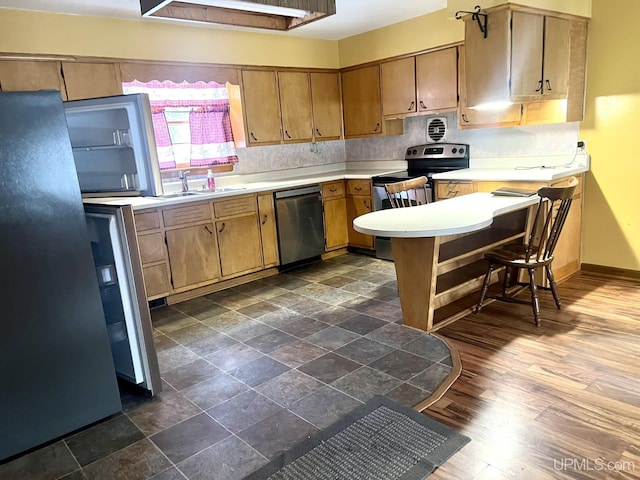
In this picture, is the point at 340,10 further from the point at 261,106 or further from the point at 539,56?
the point at 539,56

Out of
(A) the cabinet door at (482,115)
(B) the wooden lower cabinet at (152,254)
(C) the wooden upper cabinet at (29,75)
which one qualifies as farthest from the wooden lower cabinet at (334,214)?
(C) the wooden upper cabinet at (29,75)

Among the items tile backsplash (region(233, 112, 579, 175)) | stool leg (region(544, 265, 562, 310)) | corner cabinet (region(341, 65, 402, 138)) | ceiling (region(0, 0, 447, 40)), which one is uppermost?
ceiling (region(0, 0, 447, 40))

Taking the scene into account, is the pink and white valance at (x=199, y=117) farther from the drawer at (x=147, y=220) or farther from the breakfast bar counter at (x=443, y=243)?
the breakfast bar counter at (x=443, y=243)

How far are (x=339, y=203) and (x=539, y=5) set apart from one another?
105 inches

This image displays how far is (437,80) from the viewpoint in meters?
4.52

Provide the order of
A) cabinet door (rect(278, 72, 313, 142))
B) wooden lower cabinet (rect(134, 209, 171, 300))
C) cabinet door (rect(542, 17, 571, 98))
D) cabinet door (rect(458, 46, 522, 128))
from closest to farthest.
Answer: cabinet door (rect(542, 17, 571, 98))
wooden lower cabinet (rect(134, 209, 171, 300))
cabinet door (rect(458, 46, 522, 128))
cabinet door (rect(278, 72, 313, 142))

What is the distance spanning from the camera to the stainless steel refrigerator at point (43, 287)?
200 centimetres

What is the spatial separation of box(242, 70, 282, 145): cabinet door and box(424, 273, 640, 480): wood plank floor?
2.84 m

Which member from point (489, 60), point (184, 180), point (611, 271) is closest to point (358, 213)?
point (184, 180)

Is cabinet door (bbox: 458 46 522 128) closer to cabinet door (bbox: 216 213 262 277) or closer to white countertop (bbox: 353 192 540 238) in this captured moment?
white countertop (bbox: 353 192 540 238)

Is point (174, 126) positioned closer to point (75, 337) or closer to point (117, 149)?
point (117, 149)

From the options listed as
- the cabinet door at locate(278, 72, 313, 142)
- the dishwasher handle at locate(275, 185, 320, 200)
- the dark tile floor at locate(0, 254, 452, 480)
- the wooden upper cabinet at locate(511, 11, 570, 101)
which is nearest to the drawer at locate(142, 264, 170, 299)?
the dark tile floor at locate(0, 254, 452, 480)

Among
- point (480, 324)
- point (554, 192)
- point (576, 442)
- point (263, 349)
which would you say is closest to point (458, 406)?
point (576, 442)

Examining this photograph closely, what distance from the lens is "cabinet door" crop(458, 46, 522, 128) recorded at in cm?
404
